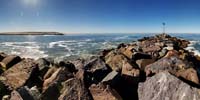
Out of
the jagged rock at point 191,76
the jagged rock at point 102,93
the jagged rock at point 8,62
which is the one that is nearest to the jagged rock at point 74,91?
the jagged rock at point 102,93

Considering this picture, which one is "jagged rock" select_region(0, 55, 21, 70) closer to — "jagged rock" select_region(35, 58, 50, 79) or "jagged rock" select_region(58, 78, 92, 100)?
"jagged rock" select_region(35, 58, 50, 79)

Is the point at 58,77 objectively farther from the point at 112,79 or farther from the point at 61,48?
the point at 61,48

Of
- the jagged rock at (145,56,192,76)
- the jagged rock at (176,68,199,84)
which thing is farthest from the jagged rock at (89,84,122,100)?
the jagged rock at (145,56,192,76)

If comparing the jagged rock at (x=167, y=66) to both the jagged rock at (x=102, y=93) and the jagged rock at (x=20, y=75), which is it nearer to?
the jagged rock at (x=102, y=93)

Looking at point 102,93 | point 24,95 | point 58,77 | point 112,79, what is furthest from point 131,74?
point 24,95

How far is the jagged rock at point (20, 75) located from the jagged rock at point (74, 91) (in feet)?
7.77

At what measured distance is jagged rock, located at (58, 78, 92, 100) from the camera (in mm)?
8179

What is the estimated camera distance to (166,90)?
26.3 feet

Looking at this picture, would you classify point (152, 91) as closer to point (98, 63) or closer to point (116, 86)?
point (116, 86)

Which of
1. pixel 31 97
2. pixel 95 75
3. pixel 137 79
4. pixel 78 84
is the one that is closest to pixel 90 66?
pixel 95 75

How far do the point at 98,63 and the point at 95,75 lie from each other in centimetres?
153

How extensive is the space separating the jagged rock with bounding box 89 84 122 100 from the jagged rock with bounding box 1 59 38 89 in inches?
133

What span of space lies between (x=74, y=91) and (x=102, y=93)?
3.34 ft

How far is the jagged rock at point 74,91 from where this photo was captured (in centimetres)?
818
